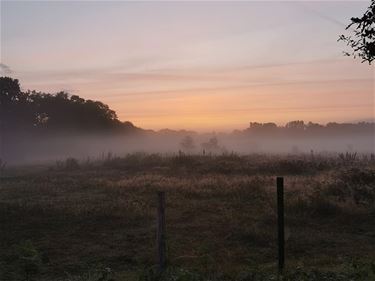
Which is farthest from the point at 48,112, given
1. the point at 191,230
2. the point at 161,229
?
the point at 161,229

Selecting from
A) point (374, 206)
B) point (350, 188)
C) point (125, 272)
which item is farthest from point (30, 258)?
point (350, 188)

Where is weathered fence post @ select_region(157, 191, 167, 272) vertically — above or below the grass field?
above

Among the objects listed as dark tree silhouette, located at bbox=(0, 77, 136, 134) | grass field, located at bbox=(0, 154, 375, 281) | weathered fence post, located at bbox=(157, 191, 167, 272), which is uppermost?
dark tree silhouette, located at bbox=(0, 77, 136, 134)

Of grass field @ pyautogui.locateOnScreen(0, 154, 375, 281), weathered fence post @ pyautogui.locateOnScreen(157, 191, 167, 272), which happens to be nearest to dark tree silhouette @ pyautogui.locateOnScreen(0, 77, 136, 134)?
grass field @ pyautogui.locateOnScreen(0, 154, 375, 281)

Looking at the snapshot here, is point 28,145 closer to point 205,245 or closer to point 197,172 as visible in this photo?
point 197,172

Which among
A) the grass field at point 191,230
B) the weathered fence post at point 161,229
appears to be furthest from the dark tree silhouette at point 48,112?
the weathered fence post at point 161,229

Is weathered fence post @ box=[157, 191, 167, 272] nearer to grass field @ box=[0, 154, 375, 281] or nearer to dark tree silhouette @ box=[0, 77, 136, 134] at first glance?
grass field @ box=[0, 154, 375, 281]

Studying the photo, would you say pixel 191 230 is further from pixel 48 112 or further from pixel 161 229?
pixel 48 112

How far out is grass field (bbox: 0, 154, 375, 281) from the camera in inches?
382

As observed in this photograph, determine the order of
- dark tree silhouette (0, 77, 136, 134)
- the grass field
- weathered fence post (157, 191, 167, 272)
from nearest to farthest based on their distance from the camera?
weathered fence post (157, 191, 167, 272), the grass field, dark tree silhouette (0, 77, 136, 134)

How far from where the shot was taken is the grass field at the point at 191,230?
970 centimetres

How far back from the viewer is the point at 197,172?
31.5 m

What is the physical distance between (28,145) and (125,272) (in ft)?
224

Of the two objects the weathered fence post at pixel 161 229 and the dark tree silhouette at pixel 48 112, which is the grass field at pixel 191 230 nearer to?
the weathered fence post at pixel 161 229
